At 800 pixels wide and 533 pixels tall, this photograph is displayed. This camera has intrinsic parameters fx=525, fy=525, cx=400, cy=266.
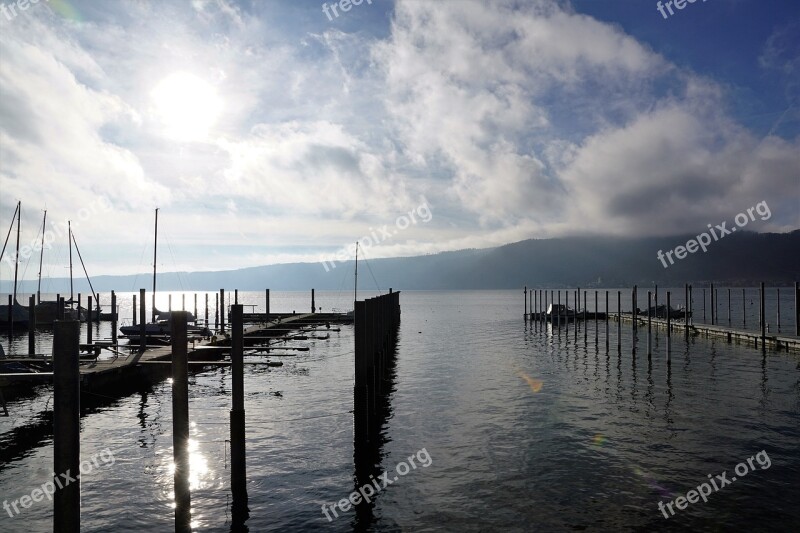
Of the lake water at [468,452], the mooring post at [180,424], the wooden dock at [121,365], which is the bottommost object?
the lake water at [468,452]

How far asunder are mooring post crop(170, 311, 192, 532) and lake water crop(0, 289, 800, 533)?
4.91 feet

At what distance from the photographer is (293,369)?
31.9 metres

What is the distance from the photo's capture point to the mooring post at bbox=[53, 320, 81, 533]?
22.8 ft

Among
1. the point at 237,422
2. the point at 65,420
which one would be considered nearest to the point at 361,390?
the point at 237,422

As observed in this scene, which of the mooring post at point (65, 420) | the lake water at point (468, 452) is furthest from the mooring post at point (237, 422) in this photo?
the mooring post at point (65, 420)

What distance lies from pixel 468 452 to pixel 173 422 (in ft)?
28.8

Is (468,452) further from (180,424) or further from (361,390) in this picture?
(180,424)

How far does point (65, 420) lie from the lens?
23.0ft

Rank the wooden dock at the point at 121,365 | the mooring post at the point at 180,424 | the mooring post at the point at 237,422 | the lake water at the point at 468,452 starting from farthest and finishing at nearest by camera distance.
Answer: the wooden dock at the point at 121,365 → the mooring post at the point at 237,422 → the lake water at the point at 468,452 → the mooring post at the point at 180,424

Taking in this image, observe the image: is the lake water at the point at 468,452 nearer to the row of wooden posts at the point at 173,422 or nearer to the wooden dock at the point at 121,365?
the wooden dock at the point at 121,365

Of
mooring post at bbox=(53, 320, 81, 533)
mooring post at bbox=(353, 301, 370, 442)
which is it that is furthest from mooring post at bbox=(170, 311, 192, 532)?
mooring post at bbox=(353, 301, 370, 442)

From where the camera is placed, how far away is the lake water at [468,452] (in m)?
11.0

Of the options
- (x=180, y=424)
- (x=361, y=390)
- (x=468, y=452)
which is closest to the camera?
(x=180, y=424)

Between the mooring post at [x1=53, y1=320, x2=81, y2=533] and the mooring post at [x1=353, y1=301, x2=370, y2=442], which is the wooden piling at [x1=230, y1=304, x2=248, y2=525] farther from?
the mooring post at [x1=53, y1=320, x2=81, y2=533]
